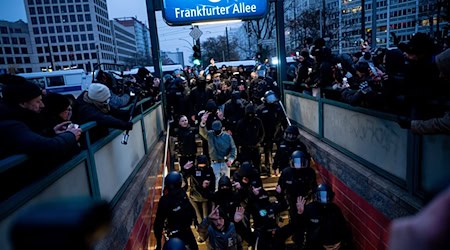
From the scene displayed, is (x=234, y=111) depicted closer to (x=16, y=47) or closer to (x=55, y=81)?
(x=55, y=81)

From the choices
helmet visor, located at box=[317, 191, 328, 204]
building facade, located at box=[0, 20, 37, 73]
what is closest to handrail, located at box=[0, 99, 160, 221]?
helmet visor, located at box=[317, 191, 328, 204]

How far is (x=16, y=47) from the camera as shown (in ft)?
339

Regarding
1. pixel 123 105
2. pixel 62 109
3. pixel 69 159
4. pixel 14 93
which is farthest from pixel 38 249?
pixel 123 105

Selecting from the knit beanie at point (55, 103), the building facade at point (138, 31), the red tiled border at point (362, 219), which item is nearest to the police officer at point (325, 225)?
the red tiled border at point (362, 219)

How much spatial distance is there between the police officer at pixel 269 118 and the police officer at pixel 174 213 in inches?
131

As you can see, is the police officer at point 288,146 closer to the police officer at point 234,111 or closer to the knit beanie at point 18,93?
the police officer at point 234,111

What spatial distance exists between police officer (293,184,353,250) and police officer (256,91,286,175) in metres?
3.08

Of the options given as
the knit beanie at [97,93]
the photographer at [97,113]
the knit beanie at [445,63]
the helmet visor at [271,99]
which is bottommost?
the helmet visor at [271,99]

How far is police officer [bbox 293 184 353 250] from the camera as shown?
469cm

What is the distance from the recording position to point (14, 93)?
2621 mm

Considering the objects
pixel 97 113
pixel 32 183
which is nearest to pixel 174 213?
pixel 97 113

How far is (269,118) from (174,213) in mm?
3852

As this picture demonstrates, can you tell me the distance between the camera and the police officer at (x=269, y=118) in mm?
7930

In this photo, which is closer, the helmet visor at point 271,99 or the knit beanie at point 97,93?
the knit beanie at point 97,93
